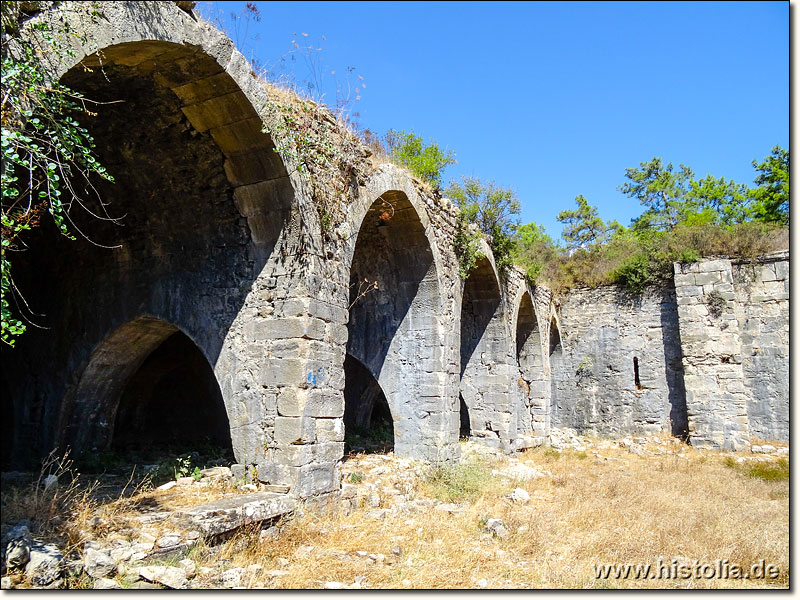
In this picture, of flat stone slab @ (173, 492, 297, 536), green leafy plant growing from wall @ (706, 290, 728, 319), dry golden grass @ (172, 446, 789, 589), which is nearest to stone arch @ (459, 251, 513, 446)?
dry golden grass @ (172, 446, 789, 589)

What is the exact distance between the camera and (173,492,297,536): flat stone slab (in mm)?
4176

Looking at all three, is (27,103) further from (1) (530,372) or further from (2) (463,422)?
(2) (463,422)

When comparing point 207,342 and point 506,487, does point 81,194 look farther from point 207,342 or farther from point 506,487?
point 506,487

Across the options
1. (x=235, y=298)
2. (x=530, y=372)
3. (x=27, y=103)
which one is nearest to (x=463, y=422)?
(x=530, y=372)

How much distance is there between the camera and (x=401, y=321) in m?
8.49

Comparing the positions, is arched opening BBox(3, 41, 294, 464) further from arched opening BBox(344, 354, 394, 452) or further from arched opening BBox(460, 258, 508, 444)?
arched opening BBox(344, 354, 394, 452)

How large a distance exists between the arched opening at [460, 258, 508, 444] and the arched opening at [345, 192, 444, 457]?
8.61ft

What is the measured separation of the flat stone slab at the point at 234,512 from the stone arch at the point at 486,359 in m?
6.38

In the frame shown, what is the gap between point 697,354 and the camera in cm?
1337

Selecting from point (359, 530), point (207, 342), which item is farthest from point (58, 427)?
point (359, 530)

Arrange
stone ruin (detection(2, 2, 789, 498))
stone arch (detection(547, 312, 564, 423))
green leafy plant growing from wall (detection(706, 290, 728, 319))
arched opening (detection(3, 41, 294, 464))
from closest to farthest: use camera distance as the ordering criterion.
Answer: arched opening (detection(3, 41, 294, 464))
stone ruin (detection(2, 2, 789, 498))
green leafy plant growing from wall (detection(706, 290, 728, 319))
stone arch (detection(547, 312, 564, 423))

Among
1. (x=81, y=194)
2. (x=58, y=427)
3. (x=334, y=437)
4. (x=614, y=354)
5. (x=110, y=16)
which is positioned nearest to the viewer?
(x=110, y=16)

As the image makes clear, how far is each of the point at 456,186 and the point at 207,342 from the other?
531cm

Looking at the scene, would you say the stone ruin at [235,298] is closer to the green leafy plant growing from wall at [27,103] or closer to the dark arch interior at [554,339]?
the green leafy plant growing from wall at [27,103]
